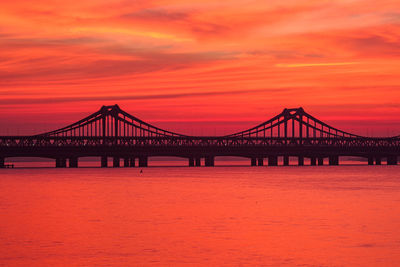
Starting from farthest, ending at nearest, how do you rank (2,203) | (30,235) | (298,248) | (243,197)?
Answer: (243,197)
(2,203)
(30,235)
(298,248)

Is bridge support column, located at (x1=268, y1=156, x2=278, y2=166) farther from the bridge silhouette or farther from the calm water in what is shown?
the calm water

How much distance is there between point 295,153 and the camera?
597ft

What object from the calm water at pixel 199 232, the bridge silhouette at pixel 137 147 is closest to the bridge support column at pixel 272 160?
the bridge silhouette at pixel 137 147

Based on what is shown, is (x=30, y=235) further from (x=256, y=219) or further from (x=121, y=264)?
(x=256, y=219)

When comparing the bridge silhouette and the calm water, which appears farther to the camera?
the bridge silhouette

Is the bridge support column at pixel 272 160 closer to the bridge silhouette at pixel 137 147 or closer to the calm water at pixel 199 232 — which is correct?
the bridge silhouette at pixel 137 147

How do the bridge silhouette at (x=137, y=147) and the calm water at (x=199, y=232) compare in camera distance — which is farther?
the bridge silhouette at (x=137, y=147)

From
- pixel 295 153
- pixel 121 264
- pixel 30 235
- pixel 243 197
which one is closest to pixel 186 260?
pixel 121 264

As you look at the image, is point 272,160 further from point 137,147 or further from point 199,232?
point 199,232

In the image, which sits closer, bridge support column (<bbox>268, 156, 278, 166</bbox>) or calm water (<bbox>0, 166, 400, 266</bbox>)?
calm water (<bbox>0, 166, 400, 266</bbox>)

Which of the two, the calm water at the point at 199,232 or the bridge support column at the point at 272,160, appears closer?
the calm water at the point at 199,232

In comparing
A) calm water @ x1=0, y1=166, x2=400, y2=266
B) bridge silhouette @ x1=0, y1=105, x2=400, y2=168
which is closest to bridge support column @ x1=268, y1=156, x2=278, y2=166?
bridge silhouette @ x1=0, y1=105, x2=400, y2=168

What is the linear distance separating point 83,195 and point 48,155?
91.5 metres

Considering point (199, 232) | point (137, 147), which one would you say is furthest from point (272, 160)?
point (199, 232)
